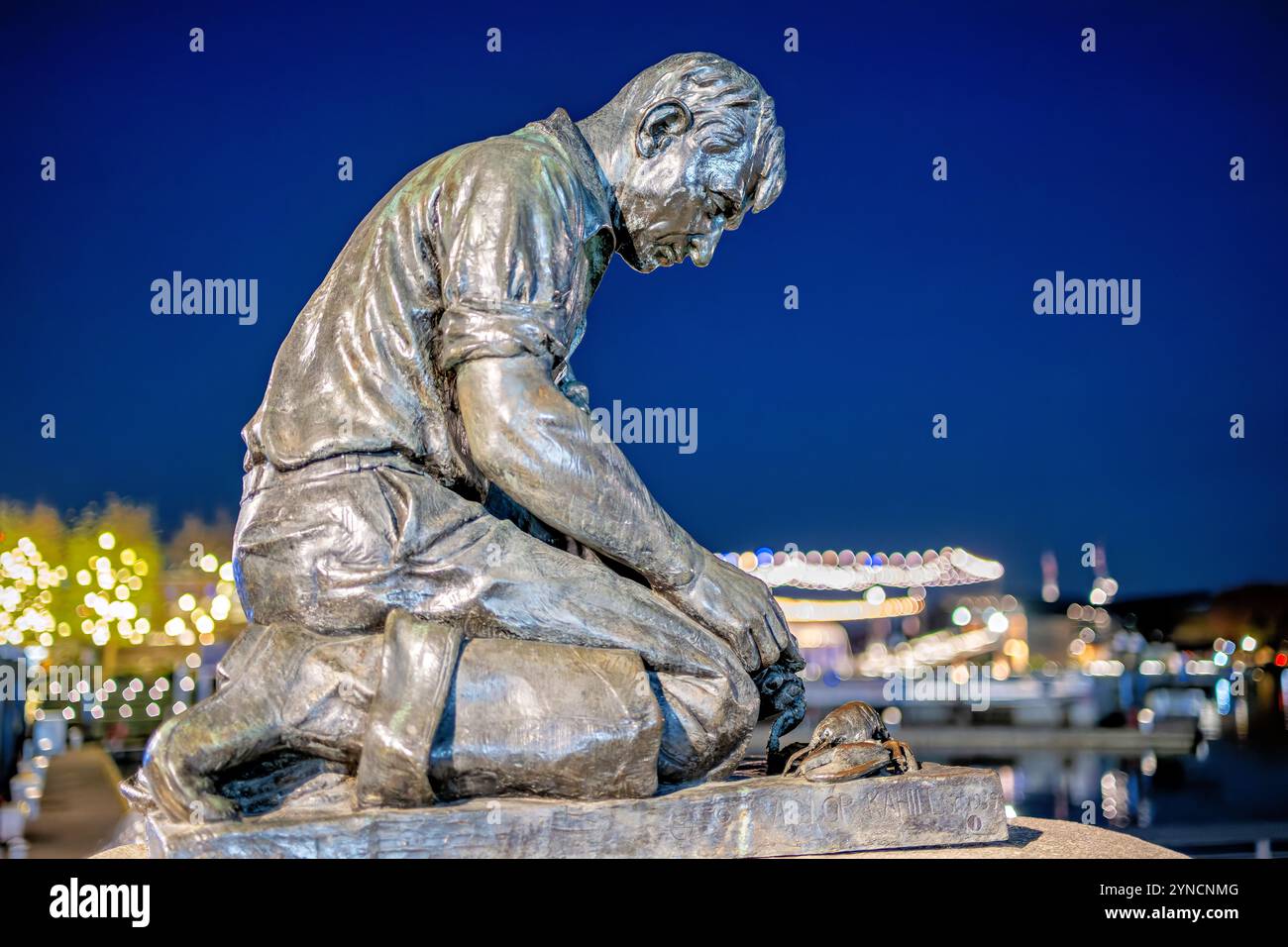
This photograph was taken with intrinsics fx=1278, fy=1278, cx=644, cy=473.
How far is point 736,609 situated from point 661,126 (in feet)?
5.67

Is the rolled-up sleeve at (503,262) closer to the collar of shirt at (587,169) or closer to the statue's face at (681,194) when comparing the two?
the collar of shirt at (587,169)

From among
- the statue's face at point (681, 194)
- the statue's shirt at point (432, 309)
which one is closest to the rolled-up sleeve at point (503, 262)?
the statue's shirt at point (432, 309)

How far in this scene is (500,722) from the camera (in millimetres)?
3729

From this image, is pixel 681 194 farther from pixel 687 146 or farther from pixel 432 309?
pixel 432 309

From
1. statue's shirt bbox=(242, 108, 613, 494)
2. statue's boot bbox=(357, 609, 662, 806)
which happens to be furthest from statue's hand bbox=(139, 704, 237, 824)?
statue's shirt bbox=(242, 108, 613, 494)

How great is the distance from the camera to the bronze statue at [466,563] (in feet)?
12.1

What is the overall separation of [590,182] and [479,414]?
1.06 meters

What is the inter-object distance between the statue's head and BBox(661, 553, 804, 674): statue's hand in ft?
4.13

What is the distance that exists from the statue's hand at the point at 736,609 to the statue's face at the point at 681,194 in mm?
1203

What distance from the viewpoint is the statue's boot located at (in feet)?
11.9

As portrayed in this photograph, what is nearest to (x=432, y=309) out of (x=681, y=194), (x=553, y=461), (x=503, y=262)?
(x=503, y=262)

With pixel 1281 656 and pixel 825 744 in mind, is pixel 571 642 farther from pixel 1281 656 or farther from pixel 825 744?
pixel 1281 656

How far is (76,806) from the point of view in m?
10.4
